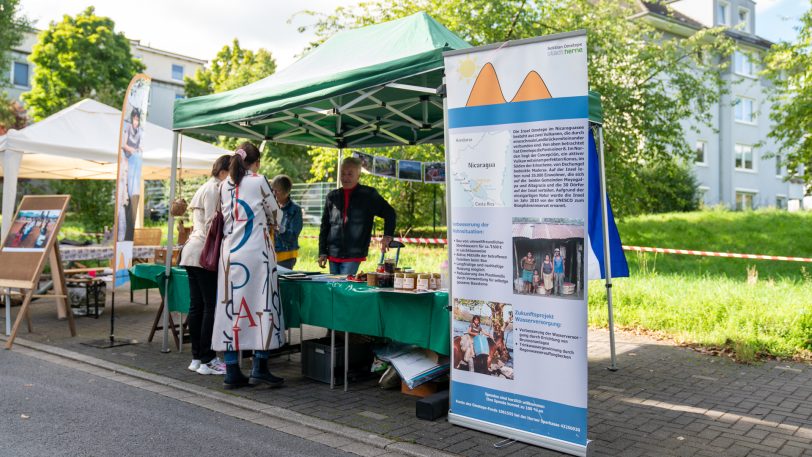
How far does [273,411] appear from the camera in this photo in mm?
4934

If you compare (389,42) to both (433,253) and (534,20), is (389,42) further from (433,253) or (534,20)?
(534,20)

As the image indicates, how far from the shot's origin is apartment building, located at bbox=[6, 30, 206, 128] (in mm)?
43469

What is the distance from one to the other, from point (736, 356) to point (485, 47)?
181 inches

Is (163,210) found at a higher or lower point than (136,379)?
higher

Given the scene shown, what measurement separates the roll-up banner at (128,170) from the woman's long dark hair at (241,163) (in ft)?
7.85

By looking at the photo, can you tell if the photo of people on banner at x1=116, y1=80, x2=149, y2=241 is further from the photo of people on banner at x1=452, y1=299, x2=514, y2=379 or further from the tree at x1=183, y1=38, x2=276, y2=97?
the tree at x1=183, y1=38, x2=276, y2=97

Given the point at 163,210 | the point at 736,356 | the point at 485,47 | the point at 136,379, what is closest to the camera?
the point at 485,47

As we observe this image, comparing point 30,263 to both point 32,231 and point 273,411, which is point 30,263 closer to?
point 32,231

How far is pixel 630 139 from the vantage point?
16.4 m

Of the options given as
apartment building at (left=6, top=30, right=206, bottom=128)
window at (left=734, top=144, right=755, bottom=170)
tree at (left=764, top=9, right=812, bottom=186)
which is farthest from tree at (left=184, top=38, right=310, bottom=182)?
window at (left=734, top=144, right=755, bottom=170)

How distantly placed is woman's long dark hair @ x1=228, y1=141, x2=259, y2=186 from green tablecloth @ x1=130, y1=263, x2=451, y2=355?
41.0 inches

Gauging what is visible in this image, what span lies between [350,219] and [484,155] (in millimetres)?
2748

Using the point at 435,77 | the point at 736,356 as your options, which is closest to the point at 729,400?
the point at 736,356

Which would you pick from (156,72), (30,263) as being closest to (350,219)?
(30,263)
